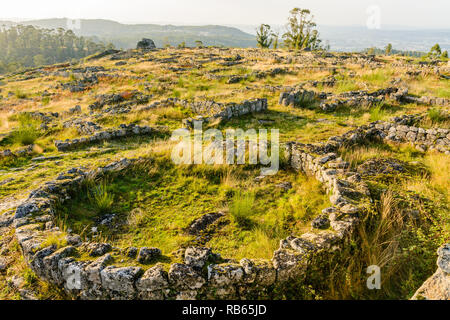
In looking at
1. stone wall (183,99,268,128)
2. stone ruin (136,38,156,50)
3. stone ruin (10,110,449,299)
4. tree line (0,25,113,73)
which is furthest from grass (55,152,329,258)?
tree line (0,25,113,73)

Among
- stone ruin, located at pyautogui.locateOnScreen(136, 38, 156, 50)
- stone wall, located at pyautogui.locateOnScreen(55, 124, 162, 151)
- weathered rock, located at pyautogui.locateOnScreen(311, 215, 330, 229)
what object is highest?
stone ruin, located at pyautogui.locateOnScreen(136, 38, 156, 50)

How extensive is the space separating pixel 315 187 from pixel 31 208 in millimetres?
5919

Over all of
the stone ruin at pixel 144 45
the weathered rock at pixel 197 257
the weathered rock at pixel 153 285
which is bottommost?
the weathered rock at pixel 153 285

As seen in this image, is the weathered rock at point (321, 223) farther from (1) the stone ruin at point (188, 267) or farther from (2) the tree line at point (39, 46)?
(2) the tree line at point (39, 46)

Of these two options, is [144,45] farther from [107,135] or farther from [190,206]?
[190,206]

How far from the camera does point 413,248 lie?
3799 millimetres

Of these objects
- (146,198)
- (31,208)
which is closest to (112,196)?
(146,198)

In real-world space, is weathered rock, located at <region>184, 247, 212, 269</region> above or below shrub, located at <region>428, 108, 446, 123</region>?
below

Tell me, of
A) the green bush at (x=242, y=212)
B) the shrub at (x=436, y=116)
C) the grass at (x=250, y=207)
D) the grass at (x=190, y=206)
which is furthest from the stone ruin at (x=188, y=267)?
the shrub at (x=436, y=116)

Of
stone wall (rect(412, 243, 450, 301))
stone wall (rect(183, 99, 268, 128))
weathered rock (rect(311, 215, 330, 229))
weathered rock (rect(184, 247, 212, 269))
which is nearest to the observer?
stone wall (rect(412, 243, 450, 301))

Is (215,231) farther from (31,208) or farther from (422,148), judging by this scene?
(422,148)

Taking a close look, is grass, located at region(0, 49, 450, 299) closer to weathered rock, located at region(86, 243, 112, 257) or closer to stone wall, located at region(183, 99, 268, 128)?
weathered rock, located at region(86, 243, 112, 257)

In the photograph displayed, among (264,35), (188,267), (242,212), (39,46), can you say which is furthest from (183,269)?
(39,46)
